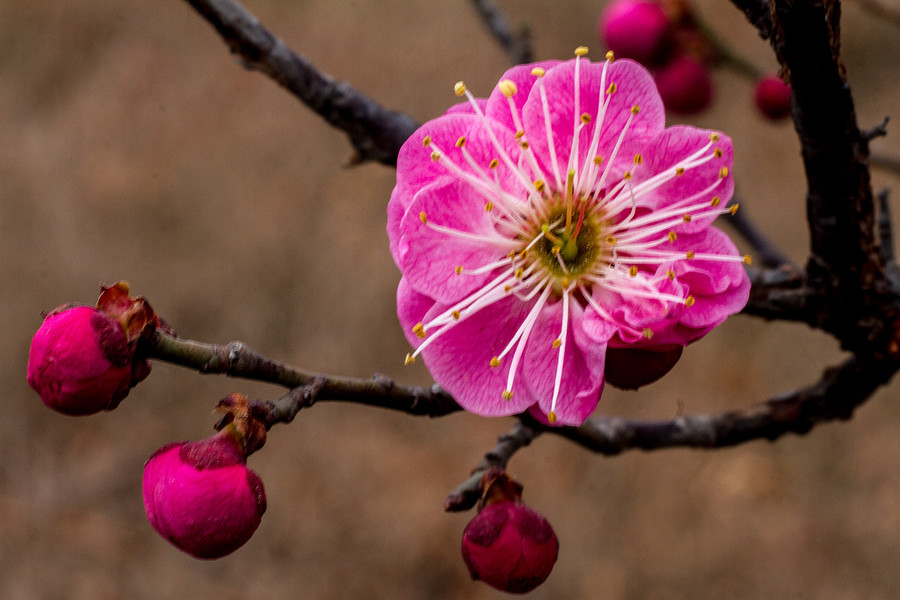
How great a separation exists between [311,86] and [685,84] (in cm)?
75

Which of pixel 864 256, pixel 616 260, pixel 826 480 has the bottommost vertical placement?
pixel 826 480

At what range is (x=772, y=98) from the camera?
129 cm

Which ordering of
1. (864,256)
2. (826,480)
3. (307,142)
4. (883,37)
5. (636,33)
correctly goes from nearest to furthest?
(864,256), (636,33), (826,480), (883,37), (307,142)

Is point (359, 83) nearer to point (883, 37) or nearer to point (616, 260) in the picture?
point (883, 37)

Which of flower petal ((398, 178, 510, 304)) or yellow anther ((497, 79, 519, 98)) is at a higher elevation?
yellow anther ((497, 79, 519, 98))

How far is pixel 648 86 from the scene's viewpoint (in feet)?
1.90

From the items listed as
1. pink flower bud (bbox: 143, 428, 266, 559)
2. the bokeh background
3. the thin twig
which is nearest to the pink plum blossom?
pink flower bud (bbox: 143, 428, 266, 559)

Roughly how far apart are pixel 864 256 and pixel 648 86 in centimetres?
32

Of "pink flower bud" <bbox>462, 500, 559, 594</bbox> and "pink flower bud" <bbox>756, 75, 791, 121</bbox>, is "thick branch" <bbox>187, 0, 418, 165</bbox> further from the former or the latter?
"pink flower bud" <bbox>756, 75, 791, 121</bbox>

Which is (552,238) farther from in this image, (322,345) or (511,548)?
(322,345)

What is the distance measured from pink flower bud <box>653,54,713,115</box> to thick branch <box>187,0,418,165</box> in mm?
632

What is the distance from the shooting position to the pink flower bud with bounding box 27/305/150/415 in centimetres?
49

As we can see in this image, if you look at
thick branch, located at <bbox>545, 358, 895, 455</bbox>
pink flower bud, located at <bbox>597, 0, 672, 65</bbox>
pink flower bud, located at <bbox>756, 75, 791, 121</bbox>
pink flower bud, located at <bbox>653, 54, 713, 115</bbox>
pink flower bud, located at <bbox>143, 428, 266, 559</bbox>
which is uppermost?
pink flower bud, located at <bbox>143, 428, 266, 559</bbox>

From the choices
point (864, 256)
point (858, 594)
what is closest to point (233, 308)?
point (858, 594)
